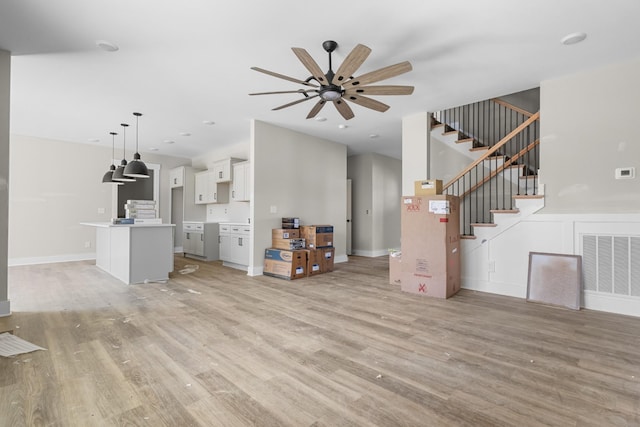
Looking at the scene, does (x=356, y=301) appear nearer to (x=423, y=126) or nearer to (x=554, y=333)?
(x=554, y=333)

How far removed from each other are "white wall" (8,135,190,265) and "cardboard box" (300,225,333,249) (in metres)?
5.25

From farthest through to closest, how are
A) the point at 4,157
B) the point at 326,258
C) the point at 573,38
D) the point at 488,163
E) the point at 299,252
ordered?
the point at 326,258 < the point at 299,252 < the point at 488,163 < the point at 4,157 < the point at 573,38

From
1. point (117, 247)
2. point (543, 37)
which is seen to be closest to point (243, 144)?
point (117, 247)

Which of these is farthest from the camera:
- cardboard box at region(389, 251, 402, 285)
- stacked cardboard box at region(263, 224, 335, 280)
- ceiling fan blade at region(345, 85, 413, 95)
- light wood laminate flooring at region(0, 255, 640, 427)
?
stacked cardboard box at region(263, 224, 335, 280)

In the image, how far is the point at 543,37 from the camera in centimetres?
290

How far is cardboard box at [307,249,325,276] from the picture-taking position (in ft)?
17.5

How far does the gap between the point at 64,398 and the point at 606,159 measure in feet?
17.1

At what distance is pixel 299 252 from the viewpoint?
17.0 feet

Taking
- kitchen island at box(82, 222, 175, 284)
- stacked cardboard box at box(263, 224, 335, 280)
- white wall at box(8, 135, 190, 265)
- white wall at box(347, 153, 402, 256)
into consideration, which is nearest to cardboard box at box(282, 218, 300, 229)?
stacked cardboard box at box(263, 224, 335, 280)

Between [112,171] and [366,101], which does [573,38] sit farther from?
[112,171]

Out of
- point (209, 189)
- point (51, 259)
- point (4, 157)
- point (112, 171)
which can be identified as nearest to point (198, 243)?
point (209, 189)

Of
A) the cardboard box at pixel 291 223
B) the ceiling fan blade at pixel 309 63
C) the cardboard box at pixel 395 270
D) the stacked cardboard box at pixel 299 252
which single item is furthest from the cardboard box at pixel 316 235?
the ceiling fan blade at pixel 309 63

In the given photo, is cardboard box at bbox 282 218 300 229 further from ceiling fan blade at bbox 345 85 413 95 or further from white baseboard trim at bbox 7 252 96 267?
white baseboard trim at bbox 7 252 96 267

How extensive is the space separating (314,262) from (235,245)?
183 centimetres
